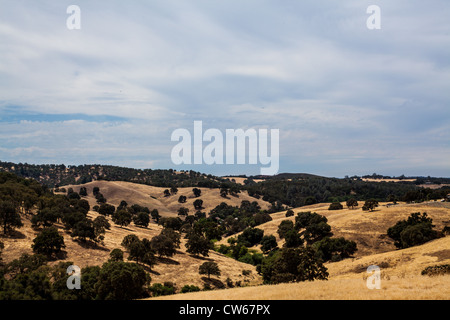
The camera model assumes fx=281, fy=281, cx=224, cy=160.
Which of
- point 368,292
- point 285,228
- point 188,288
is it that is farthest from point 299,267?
point 285,228

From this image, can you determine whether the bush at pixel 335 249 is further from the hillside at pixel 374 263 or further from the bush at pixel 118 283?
the bush at pixel 118 283

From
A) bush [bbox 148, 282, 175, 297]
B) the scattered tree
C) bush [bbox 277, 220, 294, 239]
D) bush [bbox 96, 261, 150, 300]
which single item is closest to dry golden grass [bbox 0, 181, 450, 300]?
the scattered tree

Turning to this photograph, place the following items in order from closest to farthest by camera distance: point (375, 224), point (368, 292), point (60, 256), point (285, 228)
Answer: point (368, 292) < point (60, 256) < point (375, 224) < point (285, 228)

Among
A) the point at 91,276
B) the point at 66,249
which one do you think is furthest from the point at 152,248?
the point at 91,276

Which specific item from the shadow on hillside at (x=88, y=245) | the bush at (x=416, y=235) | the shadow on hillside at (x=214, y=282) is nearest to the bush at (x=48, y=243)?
the shadow on hillside at (x=88, y=245)

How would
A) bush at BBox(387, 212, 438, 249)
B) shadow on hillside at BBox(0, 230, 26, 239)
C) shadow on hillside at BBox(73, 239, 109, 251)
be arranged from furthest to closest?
shadow on hillside at BBox(73, 239, 109, 251) < bush at BBox(387, 212, 438, 249) < shadow on hillside at BBox(0, 230, 26, 239)

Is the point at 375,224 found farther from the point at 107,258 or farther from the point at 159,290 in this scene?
the point at 107,258

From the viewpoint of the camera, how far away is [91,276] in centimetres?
4069

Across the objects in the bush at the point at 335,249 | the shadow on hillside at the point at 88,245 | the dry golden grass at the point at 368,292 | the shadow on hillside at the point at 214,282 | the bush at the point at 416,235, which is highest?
the dry golden grass at the point at 368,292

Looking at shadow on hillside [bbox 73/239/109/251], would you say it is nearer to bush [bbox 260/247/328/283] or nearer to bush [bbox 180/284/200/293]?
bush [bbox 180/284/200/293]

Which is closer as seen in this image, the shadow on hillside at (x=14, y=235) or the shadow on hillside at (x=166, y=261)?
the shadow on hillside at (x=14, y=235)

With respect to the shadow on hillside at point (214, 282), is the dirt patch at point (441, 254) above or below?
above

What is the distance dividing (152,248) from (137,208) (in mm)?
85002
